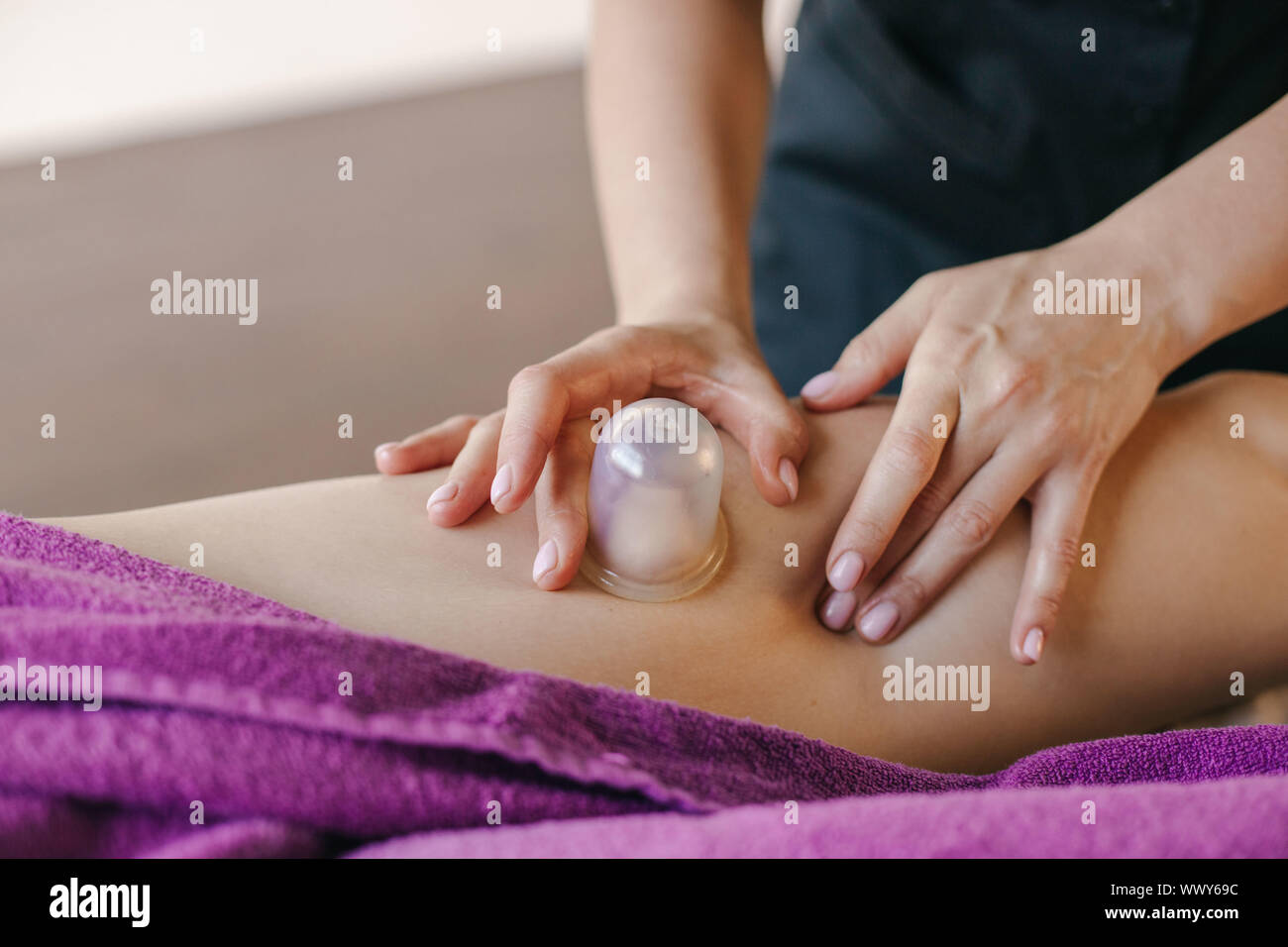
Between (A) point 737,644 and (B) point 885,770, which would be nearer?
(B) point 885,770

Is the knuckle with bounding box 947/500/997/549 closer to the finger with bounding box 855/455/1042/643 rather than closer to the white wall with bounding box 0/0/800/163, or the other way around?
the finger with bounding box 855/455/1042/643

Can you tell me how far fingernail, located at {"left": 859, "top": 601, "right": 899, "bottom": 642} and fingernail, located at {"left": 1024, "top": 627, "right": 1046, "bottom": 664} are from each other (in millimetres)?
90

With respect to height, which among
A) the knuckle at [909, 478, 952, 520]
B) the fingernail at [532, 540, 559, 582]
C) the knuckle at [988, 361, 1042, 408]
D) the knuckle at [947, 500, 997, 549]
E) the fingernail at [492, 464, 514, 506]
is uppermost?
the knuckle at [988, 361, 1042, 408]

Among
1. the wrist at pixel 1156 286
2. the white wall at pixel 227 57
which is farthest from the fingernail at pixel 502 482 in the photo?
the white wall at pixel 227 57

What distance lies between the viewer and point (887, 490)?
0.70 meters

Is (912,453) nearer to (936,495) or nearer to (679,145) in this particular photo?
(936,495)

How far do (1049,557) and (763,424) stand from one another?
0.22 meters

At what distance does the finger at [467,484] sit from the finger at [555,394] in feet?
0.09

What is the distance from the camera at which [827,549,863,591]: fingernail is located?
684mm

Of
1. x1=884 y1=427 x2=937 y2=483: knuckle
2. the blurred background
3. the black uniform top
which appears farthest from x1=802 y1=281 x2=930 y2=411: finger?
the blurred background

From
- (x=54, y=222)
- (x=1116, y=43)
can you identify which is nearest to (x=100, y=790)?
(x=1116, y=43)

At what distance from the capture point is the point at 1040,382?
751 millimetres
